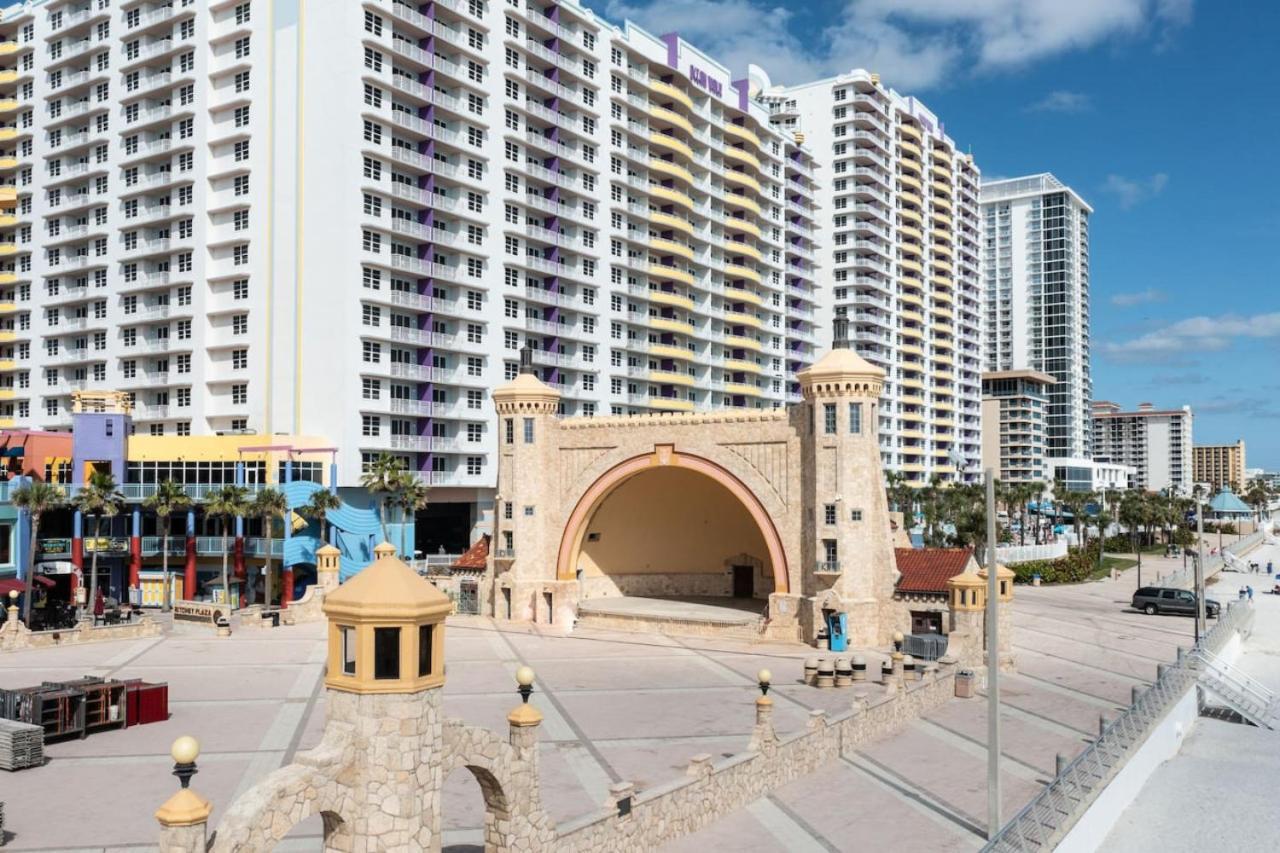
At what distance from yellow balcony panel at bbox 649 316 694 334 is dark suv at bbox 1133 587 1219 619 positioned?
40.9 m

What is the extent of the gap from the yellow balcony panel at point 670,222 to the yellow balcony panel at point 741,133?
11.3 meters

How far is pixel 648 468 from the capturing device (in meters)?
49.3

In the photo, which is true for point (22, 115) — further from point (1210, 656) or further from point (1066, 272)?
point (1066, 272)

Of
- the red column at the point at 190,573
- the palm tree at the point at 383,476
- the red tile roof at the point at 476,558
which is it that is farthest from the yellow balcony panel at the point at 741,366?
the red column at the point at 190,573

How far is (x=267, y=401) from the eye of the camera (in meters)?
62.9

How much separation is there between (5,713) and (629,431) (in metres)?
29.2

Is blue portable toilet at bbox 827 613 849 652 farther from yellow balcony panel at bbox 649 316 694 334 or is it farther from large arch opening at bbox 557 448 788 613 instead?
yellow balcony panel at bbox 649 316 694 334

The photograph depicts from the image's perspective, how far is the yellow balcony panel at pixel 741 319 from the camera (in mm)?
93625

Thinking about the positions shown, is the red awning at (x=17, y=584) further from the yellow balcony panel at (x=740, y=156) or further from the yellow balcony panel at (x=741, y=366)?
the yellow balcony panel at (x=740, y=156)

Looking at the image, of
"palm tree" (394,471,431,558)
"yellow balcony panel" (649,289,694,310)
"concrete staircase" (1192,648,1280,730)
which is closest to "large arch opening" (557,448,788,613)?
"palm tree" (394,471,431,558)

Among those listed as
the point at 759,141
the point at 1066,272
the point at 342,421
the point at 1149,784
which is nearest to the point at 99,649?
the point at 342,421

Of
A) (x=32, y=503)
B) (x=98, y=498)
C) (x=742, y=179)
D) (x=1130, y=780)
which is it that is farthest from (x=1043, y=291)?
(x=32, y=503)

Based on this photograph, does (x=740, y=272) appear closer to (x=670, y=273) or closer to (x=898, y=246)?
(x=670, y=273)

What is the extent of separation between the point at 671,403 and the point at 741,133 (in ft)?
87.1
